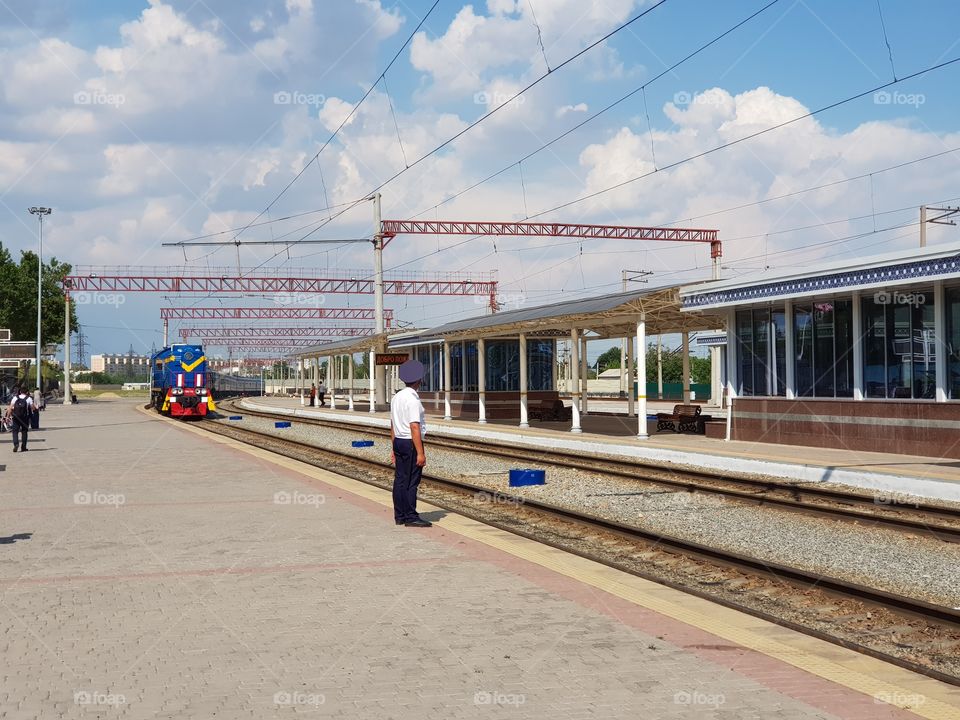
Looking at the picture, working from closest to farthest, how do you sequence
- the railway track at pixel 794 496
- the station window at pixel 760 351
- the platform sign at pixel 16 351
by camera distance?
1. the railway track at pixel 794 496
2. the station window at pixel 760 351
3. the platform sign at pixel 16 351

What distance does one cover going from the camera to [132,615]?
6.44 m

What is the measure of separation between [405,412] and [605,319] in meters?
Result: 16.3

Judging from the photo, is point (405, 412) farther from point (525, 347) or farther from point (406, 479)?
point (525, 347)

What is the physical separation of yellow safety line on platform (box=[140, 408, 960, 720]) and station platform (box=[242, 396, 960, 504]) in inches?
284

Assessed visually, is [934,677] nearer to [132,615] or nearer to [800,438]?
[132,615]

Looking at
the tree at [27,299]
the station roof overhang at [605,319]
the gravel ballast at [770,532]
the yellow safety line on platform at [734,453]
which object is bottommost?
the gravel ballast at [770,532]

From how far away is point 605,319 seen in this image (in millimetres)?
26109

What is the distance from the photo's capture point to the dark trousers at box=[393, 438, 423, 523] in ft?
34.4

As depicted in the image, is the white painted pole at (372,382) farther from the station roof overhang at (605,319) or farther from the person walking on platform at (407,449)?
the person walking on platform at (407,449)

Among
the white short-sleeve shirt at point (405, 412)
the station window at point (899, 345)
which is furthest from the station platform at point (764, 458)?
the white short-sleeve shirt at point (405, 412)

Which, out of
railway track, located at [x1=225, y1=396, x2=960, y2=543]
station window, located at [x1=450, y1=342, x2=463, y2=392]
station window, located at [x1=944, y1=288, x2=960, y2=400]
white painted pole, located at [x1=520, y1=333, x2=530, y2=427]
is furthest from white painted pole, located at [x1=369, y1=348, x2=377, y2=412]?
station window, located at [x1=944, y1=288, x2=960, y2=400]

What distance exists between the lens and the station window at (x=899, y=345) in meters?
18.6

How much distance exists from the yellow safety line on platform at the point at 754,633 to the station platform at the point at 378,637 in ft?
0.06

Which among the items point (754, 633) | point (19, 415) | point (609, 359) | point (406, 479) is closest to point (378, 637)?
point (754, 633)
